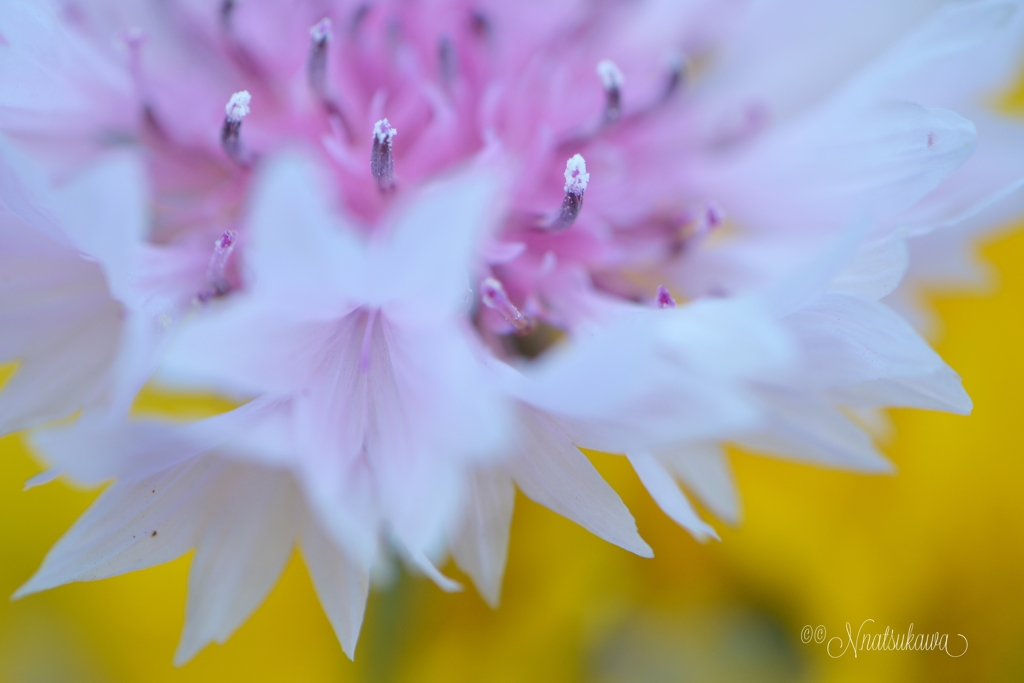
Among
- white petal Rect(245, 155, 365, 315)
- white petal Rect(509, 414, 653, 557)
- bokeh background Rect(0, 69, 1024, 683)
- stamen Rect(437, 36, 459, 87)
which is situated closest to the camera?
white petal Rect(245, 155, 365, 315)

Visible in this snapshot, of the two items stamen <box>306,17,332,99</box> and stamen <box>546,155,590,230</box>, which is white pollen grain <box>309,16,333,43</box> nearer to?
stamen <box>306,17,332,99</box>

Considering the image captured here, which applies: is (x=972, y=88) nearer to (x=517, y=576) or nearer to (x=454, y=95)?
(x=454, y=95)

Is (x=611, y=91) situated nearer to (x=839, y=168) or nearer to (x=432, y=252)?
(x=839, y=168)

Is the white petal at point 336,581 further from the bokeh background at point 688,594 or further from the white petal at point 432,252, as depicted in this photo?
the bokeh background at point 688,594

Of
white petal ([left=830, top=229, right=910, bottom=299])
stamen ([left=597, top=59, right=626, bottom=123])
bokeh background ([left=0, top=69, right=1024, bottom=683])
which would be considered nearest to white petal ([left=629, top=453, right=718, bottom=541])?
white petal ([left=830, top=229, right=910, bottom=299])

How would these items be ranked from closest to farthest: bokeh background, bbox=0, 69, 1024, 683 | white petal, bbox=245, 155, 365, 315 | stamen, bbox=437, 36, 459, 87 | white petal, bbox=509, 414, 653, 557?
1. white petal, bbox=245, 155, 365, 315
2. white petal, bbox=509, 414, 653, 557
3. stamen, bbox=437, 36, 459, 87
4. bokeh background, bbox=0, 69, 1024, 683

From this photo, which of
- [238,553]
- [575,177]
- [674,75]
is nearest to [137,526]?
[238,553]

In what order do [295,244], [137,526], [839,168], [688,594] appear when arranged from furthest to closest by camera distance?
1. [688,594]
2. [839,168]
3. [137,526]
4. [295,244]
